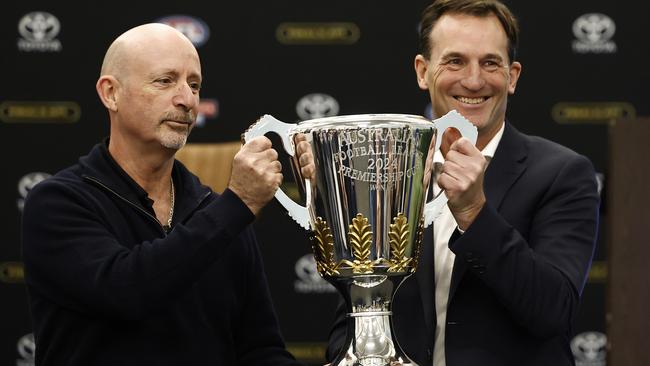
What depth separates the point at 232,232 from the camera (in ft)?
6.30

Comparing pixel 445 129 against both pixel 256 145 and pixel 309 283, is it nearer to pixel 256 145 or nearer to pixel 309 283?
pixel 256 145

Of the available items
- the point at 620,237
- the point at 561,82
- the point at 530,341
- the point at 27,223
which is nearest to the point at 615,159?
the point at 620,237

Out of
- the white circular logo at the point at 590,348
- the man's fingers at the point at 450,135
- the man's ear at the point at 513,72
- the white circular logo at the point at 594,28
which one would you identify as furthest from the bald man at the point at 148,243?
the white circular logo at the point at 594,28

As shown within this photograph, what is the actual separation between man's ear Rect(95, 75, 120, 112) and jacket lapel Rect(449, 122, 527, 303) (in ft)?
2.49

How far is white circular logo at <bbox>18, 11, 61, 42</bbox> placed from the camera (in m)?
5.02

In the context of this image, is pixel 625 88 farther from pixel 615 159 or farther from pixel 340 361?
pixel 340 361

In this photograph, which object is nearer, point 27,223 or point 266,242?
point 27,223

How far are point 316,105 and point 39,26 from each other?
1.33 meters

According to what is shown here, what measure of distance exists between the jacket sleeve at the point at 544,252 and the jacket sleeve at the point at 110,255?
432 millimetres

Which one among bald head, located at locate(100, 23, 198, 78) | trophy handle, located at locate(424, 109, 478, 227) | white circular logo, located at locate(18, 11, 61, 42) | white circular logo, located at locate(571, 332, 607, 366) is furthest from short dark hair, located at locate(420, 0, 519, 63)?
white circular logo, located at locate(18, 11, 61, 42)

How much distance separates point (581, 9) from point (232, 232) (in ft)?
11.2

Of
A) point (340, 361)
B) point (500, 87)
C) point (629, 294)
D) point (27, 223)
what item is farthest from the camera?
point (629, 294)

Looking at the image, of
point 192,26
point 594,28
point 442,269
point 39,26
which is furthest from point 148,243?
point 594,28

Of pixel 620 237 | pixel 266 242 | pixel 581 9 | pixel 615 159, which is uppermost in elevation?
pixel 581 9
